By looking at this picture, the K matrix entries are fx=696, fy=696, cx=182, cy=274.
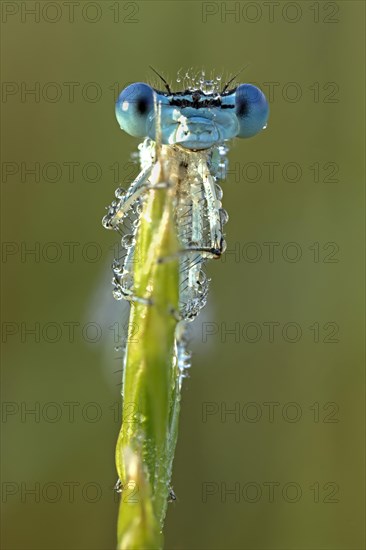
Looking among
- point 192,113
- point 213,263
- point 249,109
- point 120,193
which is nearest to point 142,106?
point 192,113

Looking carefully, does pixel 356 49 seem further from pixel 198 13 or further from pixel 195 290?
pixel 195 290

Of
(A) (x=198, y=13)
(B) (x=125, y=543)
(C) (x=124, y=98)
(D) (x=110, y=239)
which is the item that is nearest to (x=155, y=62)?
(A) (x=198, y=13)

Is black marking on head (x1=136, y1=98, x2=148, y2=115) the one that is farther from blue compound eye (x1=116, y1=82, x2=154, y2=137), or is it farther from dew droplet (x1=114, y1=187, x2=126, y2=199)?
dew droplet (x1=114, y1=187, x2=126, y2=199)

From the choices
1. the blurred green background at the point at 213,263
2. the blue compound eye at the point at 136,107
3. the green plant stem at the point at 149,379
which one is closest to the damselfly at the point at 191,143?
the blue compound eye at the point at 136,107

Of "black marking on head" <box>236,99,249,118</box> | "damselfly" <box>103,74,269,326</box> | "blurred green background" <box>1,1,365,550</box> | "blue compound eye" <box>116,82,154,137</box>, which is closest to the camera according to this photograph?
"damselfly" <box>103,74,269,326</box>

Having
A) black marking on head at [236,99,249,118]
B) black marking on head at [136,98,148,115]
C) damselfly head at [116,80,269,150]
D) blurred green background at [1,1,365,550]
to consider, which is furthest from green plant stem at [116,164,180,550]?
blurred green background at [1,1,365,550]

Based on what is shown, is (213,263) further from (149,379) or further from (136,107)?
(149,379)
